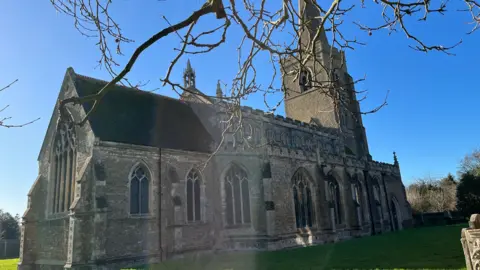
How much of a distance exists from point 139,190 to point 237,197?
5.51 m

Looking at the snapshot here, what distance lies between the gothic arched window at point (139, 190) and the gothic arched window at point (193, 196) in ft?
7.69

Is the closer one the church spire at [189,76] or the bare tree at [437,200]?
the church spire at [189,76]

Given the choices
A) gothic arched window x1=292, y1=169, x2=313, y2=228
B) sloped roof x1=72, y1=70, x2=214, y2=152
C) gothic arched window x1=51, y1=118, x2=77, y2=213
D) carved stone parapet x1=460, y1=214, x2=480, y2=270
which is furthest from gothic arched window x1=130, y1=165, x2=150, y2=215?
carved stone parapet x1=460, y1=214, x2=480, y2=270

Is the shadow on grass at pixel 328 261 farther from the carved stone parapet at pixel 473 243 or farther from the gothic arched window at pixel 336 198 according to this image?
the gothic arched window at pixel 336 198

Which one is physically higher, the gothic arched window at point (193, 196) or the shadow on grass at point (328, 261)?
the gothic arched window at point (193, 196)

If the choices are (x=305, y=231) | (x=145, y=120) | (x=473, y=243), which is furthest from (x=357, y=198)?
(x=473, y=243)

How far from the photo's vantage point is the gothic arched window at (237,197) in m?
18.5

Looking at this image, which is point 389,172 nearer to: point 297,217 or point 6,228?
point 297,217

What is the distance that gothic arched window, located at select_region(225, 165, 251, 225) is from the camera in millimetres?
18547

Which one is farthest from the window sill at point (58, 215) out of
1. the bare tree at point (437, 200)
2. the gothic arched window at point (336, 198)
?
the bare tree at point (437, 200)

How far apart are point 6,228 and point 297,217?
154 ft

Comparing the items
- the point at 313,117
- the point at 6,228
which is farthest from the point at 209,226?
the point at 6,228

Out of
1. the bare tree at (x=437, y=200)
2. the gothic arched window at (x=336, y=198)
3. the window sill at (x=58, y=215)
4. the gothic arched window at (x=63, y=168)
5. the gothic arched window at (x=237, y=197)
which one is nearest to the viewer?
the window sill at (x=58, y=215)

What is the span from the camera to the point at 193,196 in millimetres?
17859
